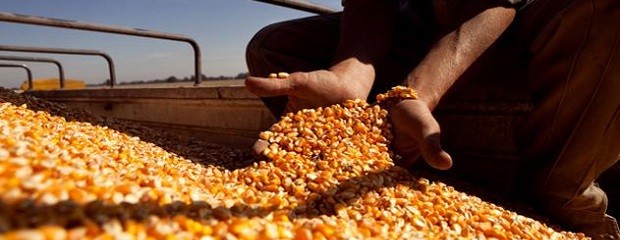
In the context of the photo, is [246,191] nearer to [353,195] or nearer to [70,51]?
[353,195]

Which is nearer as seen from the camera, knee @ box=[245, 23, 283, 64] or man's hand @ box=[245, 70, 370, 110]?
man's hand @ box=[245, 70, 370, 110]

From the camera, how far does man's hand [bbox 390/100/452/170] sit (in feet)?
3.75

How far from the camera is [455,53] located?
59.7 inches

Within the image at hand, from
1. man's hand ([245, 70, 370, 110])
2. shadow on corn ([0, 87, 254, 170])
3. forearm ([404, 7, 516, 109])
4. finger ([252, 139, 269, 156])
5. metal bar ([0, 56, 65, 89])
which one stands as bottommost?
metal bar ([0, 56, 65, 89])

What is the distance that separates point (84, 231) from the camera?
26.7 inches

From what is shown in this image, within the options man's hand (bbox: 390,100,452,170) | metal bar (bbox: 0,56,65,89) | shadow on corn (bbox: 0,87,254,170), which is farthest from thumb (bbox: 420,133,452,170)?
→ metal bar (bbox: 0,56,65,89)

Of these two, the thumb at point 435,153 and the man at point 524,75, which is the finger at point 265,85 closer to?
the man at point 524,75

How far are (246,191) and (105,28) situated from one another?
3.53 metres

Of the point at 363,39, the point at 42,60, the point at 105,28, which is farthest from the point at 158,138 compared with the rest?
the point at 42,60

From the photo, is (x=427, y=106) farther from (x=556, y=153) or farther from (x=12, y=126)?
(x=12, y=126)

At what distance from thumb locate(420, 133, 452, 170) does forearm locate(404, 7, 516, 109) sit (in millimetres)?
319

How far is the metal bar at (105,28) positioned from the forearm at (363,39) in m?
2.66

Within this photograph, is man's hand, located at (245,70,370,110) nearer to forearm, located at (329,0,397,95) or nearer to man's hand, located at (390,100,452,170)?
forearm, located at (329,0,397,95)

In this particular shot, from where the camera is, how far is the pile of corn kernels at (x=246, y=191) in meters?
0.74
